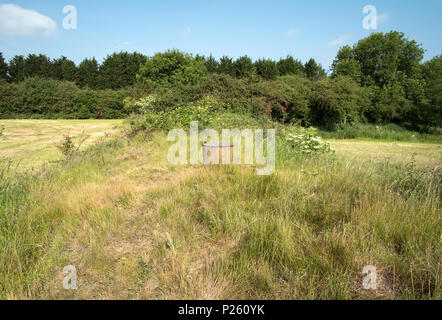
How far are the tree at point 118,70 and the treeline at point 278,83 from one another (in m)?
0.09

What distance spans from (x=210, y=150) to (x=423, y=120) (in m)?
28.0

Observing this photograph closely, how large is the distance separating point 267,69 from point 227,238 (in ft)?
94.6

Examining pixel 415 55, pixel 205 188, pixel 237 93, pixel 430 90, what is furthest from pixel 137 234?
pixel 415 55

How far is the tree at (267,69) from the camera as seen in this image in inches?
1102

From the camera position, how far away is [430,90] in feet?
83.1

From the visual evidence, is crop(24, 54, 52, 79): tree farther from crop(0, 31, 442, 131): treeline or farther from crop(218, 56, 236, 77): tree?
crop(218, 56, 236, 77): tree

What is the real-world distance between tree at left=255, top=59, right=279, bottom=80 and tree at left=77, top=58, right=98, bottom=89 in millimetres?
19920

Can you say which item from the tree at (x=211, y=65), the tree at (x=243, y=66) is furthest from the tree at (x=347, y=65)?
the tree at (x=211, y=65)

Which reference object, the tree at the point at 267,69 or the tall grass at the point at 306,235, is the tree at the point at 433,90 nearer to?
the tree at the point at 267,69

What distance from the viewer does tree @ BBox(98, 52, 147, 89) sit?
2927cm

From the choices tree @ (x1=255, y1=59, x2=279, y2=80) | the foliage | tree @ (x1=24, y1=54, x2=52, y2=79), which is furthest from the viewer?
tree @ (x1=24, y1=54, x2=52, y2=79)

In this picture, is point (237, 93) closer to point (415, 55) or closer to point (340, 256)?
point (340, 256)

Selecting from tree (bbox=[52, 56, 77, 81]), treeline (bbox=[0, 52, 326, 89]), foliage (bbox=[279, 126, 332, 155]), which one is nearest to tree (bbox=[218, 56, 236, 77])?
treeline (bbox=[0, 52, 326, 89])

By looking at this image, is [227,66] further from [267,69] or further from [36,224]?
[36,224]
